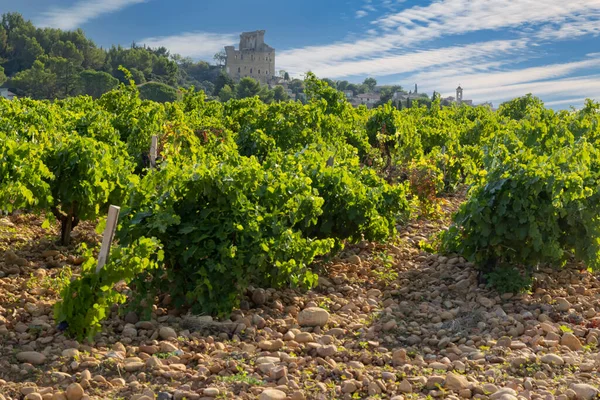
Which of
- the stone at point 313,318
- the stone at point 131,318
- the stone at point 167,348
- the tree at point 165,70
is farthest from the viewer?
the tree at point 165,70

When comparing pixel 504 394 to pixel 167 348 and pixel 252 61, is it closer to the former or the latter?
pixel 167 348

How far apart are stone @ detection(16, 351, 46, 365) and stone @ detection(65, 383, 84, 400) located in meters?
0.59

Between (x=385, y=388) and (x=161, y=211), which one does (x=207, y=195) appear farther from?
(x=385, y=388)

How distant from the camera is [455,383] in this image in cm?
415

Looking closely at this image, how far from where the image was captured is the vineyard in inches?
167

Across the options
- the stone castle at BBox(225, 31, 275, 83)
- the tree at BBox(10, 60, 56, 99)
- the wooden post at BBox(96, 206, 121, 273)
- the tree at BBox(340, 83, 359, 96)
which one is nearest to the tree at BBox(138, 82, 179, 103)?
the tree at BBox(10, 60, 56, 99)

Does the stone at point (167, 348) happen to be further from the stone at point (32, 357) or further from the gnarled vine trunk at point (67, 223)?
the gnarled vine trunk at point (67, 223)

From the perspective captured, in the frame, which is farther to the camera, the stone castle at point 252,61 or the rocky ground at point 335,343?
the stone castle at point 252,61

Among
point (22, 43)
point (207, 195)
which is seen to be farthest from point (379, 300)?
point (22, 43)

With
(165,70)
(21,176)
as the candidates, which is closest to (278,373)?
(21,176)

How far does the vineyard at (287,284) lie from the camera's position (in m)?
4.24

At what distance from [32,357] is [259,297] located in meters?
1.94

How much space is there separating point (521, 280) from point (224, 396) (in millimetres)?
3466

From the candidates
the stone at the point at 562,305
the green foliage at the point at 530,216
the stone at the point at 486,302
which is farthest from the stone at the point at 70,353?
the stone at the point at 562,305
